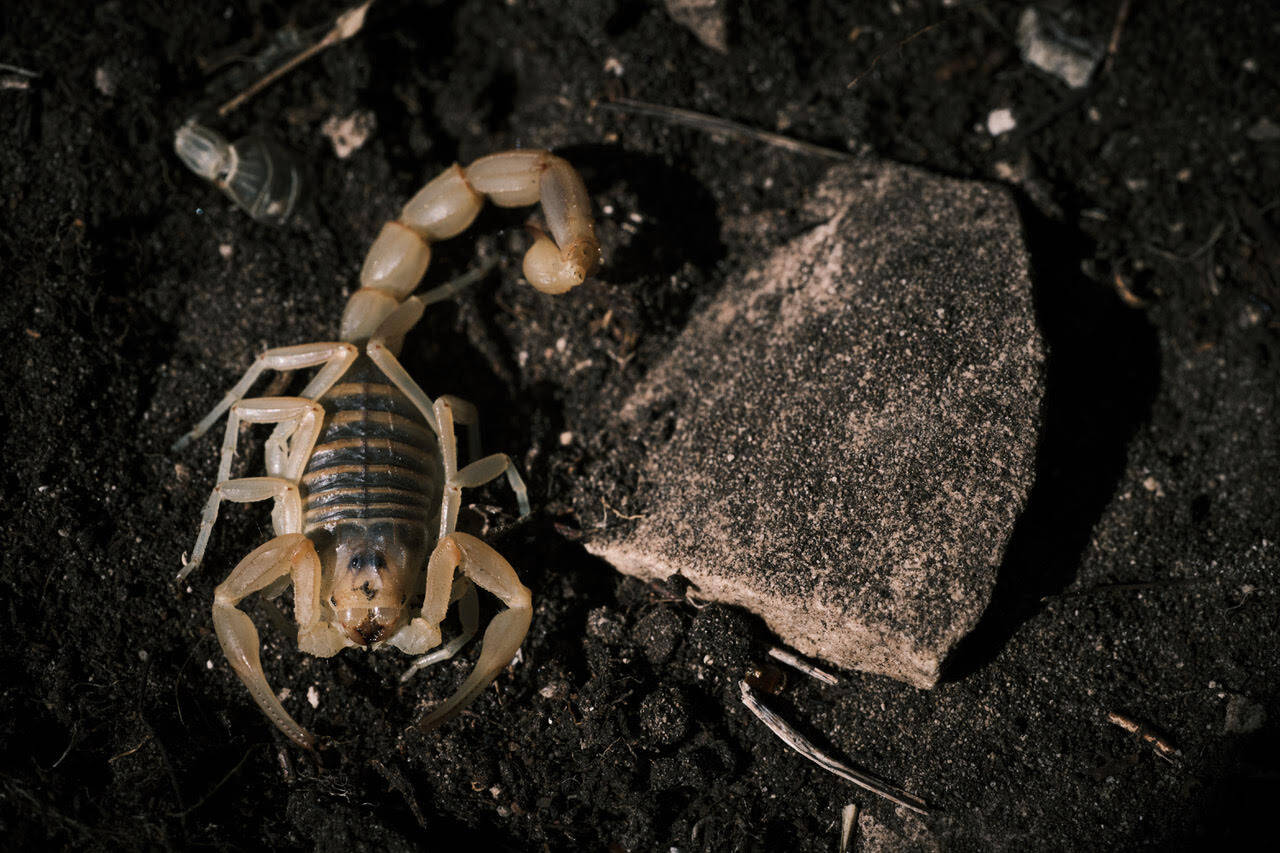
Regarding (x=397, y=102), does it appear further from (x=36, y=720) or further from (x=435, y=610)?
(x=36, y=720)

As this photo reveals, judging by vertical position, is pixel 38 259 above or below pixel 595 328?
above

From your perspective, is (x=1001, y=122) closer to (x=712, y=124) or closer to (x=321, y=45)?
(x=712, y=124)

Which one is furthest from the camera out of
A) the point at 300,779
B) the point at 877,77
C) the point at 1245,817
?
the point at 877,77

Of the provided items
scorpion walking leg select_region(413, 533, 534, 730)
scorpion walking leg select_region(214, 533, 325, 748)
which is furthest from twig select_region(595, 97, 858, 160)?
scorpion walking leg select_region(214, 533, 325, 748)

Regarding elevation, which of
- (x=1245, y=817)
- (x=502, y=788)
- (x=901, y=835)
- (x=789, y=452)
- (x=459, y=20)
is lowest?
(x=1245, y=817)

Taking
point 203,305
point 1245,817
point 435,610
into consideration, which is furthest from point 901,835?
point 203,305

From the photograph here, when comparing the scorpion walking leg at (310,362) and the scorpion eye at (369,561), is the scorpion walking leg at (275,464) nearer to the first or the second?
the scorpion walking leg at (310,362)

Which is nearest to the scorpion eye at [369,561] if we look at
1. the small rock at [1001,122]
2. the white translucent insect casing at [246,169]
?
the white translucent insect casing at [246,169]

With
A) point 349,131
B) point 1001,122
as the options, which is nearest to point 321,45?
point 349,131
